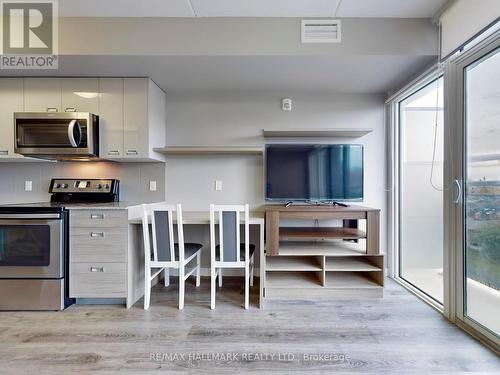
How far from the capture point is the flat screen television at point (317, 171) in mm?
2848

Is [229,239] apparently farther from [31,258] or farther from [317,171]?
[31,258]

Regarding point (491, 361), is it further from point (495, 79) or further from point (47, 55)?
point (47, 55)

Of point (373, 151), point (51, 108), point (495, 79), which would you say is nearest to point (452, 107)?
→ point (495, 79)

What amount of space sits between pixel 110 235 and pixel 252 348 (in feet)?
5.02

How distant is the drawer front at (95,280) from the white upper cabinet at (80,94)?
152cm

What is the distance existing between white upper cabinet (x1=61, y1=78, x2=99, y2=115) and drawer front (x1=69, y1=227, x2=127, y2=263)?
1.22 m

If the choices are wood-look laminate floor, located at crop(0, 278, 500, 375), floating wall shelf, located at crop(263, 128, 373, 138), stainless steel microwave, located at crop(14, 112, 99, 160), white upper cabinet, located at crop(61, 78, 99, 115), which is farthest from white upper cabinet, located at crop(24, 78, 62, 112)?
floating wall shelf, located at crop(263, 128, 373, 138)

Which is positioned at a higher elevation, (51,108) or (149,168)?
(51,108)

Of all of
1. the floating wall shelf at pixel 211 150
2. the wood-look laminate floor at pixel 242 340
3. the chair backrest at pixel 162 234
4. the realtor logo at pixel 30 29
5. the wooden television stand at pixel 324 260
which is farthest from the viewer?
the floating wall shelf at pixel 211 150

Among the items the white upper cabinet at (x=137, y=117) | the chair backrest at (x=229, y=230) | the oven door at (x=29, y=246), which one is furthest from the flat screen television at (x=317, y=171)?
the oven door at (x=29, y=246)

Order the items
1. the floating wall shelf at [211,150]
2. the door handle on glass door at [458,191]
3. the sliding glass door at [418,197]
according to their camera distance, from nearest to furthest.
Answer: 1. the door handle on glass door at [458,191]
2. the floating wall shelf at [211,150]
3. the sliding glass door at [418,197]

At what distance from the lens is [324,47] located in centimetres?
215

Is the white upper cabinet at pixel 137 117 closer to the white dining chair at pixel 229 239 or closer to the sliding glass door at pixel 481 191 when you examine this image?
the white dining chair at pixel 229 239

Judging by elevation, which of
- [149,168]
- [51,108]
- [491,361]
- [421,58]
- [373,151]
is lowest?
[491,361]
